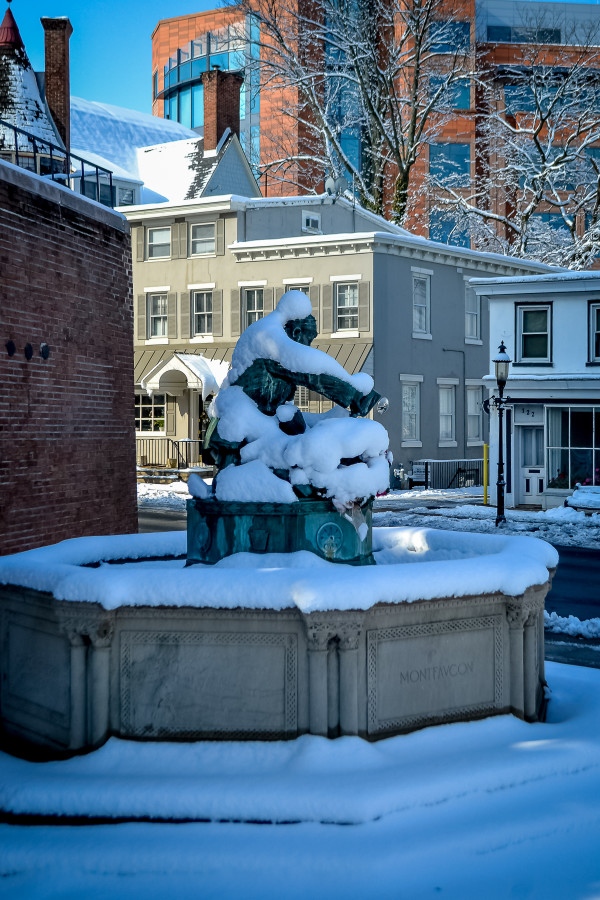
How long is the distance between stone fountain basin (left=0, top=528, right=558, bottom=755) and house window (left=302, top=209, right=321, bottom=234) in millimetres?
31404

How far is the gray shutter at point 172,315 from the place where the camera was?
119 feet

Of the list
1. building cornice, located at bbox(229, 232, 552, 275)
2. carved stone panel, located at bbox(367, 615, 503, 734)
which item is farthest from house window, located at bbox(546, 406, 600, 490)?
carved stone panel, located at bbox(367, 615, 503, 734)

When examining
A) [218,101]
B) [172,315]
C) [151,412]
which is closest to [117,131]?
[218,101]

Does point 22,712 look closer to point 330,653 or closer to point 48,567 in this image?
point 48,567

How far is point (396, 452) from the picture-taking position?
32.8 metres

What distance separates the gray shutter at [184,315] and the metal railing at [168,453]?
4.19m


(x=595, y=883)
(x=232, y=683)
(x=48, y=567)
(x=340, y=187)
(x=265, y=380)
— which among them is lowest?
(x=595, y=883)

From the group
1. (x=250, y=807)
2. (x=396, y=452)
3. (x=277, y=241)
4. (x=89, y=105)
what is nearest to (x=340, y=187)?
(x=277, y=241)

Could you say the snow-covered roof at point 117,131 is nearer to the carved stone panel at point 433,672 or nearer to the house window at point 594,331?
the house window at point 594,331

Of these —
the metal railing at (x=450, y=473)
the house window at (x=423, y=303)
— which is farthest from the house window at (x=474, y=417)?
the house window at (x=423, y=303)

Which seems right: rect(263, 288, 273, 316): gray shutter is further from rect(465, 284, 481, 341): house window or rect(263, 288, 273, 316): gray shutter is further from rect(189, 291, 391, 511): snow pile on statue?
rect(189, 291, 391, 511): snow pile on statue

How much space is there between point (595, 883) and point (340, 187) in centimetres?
3415

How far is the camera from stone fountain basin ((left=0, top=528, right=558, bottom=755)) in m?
5.61

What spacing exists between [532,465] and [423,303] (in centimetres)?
970
